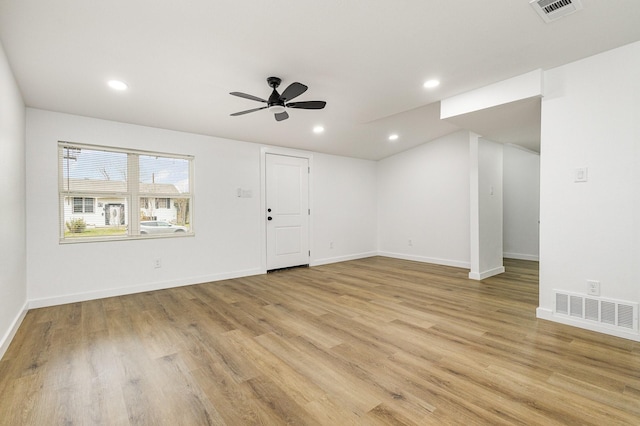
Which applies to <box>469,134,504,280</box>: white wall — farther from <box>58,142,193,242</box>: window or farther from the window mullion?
the window mullion

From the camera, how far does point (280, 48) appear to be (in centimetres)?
255

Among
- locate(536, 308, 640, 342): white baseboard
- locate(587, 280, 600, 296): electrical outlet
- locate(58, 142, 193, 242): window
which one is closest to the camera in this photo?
locate(536, 308, 640, 342): white baseboard

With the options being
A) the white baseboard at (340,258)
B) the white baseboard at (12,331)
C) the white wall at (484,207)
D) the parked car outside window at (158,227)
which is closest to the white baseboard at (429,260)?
the white baseboard at (340,258)

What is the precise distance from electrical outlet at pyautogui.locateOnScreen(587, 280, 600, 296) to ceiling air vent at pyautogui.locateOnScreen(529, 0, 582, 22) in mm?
2348

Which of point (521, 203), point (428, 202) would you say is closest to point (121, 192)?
point (428, 202)

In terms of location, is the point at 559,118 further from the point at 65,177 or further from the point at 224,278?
the point at 65,177

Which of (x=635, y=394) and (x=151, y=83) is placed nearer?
(x=635, y=394)

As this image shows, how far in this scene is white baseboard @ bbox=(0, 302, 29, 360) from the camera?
238cm

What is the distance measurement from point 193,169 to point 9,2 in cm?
283

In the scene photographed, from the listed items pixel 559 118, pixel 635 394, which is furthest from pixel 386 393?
pixel 559 118

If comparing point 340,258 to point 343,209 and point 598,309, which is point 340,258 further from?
point 598,309

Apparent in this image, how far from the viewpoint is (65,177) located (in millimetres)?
3727

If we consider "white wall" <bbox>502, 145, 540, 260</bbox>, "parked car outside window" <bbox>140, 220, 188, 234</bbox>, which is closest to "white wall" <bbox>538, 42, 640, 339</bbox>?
"white wall" <bbox>502, 145, 540, 260</bbox>

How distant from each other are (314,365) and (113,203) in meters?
3.62
